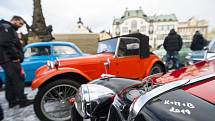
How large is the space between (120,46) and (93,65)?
34.3 inches

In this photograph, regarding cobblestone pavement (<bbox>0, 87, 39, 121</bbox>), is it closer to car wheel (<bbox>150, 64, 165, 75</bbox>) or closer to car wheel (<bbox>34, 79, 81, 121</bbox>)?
car wheel (<bbox>34, 79, 81, 121</bbox>)

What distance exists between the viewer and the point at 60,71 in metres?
4.01

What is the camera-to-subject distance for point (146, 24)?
7700 cm

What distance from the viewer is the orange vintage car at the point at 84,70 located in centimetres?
386

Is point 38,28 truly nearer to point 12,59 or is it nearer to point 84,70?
point 12,59

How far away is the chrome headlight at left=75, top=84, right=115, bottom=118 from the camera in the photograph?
2154 millimetres

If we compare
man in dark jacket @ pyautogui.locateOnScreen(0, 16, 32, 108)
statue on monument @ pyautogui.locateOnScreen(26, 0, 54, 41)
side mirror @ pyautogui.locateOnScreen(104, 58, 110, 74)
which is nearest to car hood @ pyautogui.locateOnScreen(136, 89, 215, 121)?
side mirror @ pyautogui.locateOnScreen(104, 58, 110, 74)

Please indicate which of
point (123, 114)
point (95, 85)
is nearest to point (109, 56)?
point (95, 85)

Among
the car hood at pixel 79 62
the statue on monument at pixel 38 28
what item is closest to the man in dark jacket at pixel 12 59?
the car hood at pixel 79 62

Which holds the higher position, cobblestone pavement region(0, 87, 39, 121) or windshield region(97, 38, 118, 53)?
windshield region(97, 38, 118, 53)

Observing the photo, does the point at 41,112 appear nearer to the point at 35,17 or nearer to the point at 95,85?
the point at 95,85

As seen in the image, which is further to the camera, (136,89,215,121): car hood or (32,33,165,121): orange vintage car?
(32,33,165,121): orange vintage car

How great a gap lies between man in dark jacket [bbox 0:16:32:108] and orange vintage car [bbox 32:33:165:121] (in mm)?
433

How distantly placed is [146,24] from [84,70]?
74.7 metres
